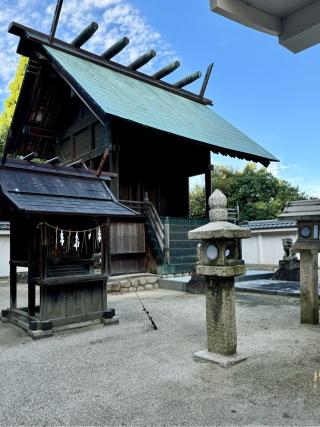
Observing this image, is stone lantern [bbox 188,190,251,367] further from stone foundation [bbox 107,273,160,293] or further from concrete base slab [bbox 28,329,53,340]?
stone foundation [bbox 107,273,160,293]

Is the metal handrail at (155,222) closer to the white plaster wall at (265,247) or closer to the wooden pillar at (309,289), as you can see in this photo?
the wooden pillar at (309,289)

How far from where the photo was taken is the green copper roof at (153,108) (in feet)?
38.6

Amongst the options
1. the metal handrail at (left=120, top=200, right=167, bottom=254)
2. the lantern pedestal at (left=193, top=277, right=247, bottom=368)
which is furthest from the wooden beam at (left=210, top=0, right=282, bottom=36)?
the metal handrail at (left=120, top=200, right=167, bottom=254)

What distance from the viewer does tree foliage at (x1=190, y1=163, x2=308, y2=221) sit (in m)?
26.2

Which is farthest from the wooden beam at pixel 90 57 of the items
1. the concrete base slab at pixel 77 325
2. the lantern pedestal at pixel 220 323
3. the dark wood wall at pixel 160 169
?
the lantern pedestal at pixel 220 323

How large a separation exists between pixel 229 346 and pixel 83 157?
10786 mm

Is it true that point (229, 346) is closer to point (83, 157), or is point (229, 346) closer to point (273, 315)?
point (273, 315)

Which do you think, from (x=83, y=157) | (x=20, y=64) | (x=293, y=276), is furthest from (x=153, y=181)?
(x=20, y=64)

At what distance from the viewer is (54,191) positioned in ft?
20.8

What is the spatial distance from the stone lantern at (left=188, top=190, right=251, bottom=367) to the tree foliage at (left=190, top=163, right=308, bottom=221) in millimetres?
22137

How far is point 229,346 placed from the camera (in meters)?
4.44

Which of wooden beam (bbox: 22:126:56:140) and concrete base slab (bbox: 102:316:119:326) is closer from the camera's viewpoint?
concrete base slab (bbox: 102:316:119:326)

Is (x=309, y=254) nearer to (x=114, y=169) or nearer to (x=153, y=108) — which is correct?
(x=114, y=169)

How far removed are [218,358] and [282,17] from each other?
12.3ft
